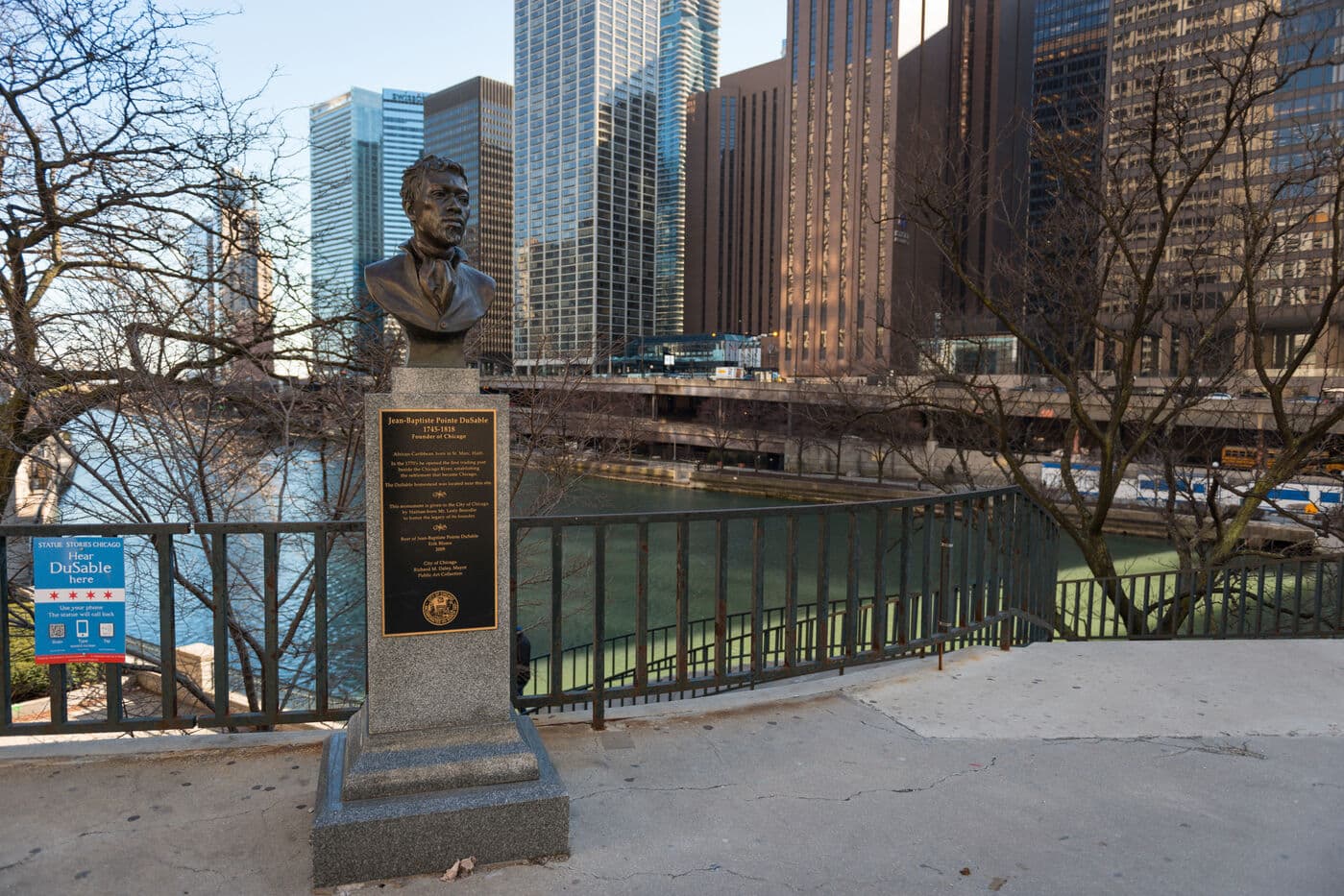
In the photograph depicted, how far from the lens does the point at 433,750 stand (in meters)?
3.45

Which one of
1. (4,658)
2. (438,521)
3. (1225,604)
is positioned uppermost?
(438,521)

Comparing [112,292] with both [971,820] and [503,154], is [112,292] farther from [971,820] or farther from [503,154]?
[503,154]

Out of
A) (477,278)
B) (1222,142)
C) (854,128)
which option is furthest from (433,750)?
(854,128)

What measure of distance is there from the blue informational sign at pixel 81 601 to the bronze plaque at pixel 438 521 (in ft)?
4.56

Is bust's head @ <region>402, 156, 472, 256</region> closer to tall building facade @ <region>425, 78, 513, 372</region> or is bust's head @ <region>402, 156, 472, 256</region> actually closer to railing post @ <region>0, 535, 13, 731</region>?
railing post @ <region>0, 535, 13, 731</region>

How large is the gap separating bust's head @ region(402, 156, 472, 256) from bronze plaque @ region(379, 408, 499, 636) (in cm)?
79

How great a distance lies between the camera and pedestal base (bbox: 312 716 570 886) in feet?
10.1

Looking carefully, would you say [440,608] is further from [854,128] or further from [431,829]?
[854,128]

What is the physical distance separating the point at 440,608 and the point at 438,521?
36 centimetres

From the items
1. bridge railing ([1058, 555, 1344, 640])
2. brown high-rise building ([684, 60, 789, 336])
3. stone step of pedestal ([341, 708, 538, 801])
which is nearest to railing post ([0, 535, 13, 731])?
stone step of pedestal ([341, 708, 538, 801])

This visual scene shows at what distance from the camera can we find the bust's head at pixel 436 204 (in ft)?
12.0

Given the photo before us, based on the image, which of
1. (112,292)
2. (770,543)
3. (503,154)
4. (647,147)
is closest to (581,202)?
(647,147)

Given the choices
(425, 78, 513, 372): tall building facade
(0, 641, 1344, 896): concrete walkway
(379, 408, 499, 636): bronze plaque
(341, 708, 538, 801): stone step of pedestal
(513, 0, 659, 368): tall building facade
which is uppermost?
(513, 0, 659, 368): tall building facade

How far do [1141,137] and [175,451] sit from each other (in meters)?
11.3
